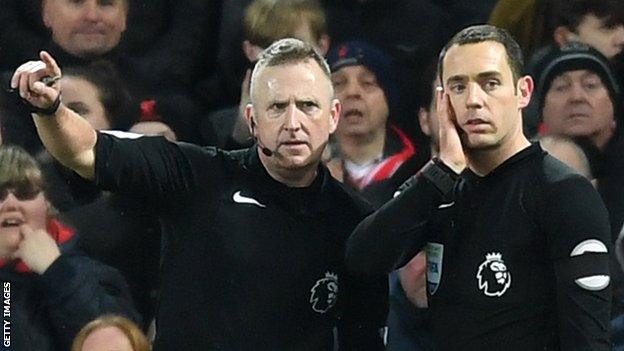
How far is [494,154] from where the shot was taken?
2.99 meters

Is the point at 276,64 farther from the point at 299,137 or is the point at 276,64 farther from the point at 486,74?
the point at 486,74

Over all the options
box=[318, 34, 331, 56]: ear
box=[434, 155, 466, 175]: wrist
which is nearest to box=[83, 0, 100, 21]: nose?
box=[318, 34, 331, 56]: ear

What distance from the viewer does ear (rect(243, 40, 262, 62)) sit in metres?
3.92

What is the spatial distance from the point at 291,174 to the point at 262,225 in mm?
125

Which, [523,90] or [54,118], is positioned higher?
[523,90]

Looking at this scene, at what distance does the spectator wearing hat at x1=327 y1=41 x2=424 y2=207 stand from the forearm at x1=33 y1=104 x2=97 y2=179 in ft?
3.55

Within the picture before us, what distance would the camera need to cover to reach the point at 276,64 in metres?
3.14

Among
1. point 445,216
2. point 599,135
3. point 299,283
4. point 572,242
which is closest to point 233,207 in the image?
point 299,283

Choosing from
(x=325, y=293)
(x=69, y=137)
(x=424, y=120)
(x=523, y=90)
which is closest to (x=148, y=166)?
(x=69, y=137)

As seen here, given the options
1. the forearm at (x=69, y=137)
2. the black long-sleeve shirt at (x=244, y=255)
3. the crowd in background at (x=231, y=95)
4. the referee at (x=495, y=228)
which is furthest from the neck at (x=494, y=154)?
the crowd in background at (x=231, y=95)

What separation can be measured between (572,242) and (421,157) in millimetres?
1174

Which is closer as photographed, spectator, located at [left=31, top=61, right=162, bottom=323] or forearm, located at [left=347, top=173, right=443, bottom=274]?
forearm, located at [left=347, top=173, right=443, bottom=274]

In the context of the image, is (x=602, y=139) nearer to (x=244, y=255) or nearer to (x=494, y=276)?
(x=494, y=276)

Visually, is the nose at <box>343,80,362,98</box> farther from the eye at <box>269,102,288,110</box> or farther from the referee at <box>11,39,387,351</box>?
the eye at <box>269,102,288,110</box>
